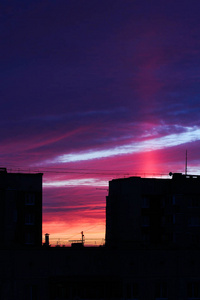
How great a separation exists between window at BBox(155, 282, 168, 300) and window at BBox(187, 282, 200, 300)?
3891 millimetres

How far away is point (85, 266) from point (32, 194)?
30294mm

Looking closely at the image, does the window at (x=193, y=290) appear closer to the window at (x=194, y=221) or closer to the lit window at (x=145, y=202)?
the window at (x=194, y=221)

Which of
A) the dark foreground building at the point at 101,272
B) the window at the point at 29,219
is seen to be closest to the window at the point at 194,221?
the dark foreground building at the point at 101,272

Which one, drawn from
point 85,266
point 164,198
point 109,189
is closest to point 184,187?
point 164,198

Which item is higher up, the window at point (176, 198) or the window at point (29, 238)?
the window at point (176, 198)

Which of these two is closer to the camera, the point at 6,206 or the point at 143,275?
the point at 143,275

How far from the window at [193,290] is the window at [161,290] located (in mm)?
3891

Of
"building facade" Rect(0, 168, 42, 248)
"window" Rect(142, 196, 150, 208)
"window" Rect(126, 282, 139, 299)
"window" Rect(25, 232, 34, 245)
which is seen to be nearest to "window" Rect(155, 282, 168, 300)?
"window" Rect(126, 282, 139, 299)

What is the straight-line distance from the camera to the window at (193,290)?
86125 millimetres

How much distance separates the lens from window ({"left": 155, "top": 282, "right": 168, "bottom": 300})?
84.2 metres

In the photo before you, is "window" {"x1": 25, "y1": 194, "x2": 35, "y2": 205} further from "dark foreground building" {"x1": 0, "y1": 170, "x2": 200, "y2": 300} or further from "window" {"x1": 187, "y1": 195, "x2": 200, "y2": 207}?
"window" {"x1": 187, "y1": 195, "x2": 200, "y2": 207}

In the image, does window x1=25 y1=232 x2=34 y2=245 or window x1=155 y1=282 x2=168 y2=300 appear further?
window x1=25 y1=232 x2=34 y2=245

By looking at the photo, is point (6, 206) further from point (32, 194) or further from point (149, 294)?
point (149, 294)

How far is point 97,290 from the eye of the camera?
3280 inches
